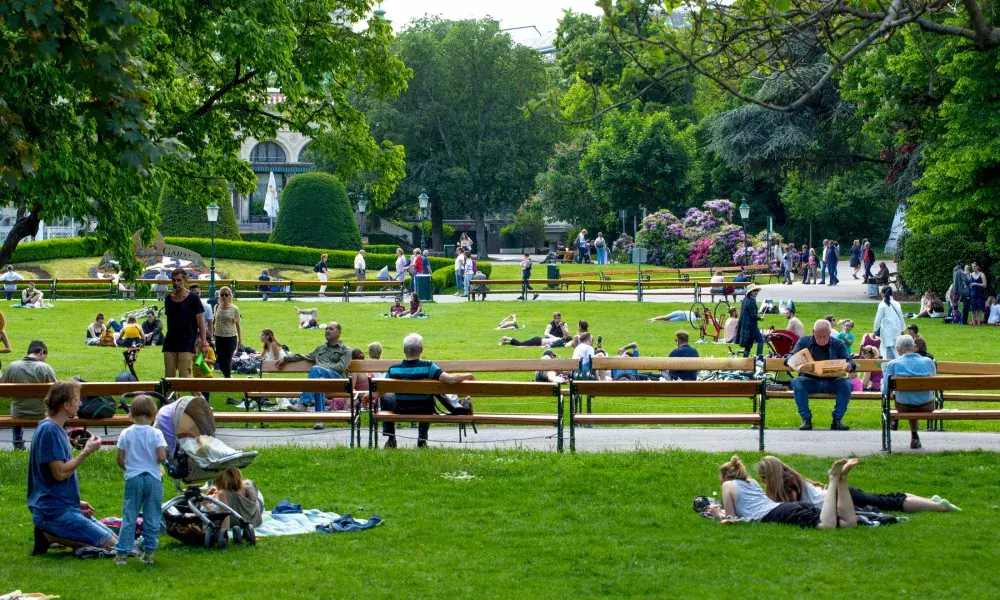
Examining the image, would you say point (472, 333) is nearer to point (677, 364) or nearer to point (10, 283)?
point (677, 364)

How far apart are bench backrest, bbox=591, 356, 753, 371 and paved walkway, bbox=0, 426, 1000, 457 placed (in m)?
0.88

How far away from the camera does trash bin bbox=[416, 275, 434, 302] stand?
115 ft

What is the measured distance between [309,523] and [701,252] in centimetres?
4459

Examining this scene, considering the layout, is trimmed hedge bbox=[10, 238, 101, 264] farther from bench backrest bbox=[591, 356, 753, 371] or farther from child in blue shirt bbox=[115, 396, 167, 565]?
child in blue shirt bbox=[115, 396, 167, 565]

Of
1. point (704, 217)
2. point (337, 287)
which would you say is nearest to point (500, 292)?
point (337, 287)

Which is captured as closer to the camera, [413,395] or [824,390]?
[413,395]


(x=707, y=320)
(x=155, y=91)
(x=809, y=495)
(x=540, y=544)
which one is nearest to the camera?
(x=540, y=544)

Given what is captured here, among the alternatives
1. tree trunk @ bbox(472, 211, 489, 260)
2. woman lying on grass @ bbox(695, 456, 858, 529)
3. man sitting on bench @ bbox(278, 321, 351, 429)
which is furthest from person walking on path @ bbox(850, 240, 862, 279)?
woman lying on grass @ bbox(695, 456, 858, 529)

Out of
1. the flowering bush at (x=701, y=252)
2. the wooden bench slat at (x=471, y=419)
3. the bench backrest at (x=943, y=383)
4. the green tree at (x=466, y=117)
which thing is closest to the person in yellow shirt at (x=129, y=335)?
the wooden bench slat at (x=471, y=419)

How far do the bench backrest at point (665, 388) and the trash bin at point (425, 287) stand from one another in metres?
23.2

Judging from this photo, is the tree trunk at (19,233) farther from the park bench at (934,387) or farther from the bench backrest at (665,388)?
the park bench at (934,387)

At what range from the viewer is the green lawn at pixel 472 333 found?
55.6ft

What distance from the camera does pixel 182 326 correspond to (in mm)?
15000

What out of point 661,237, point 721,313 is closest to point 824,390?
point 721,313
